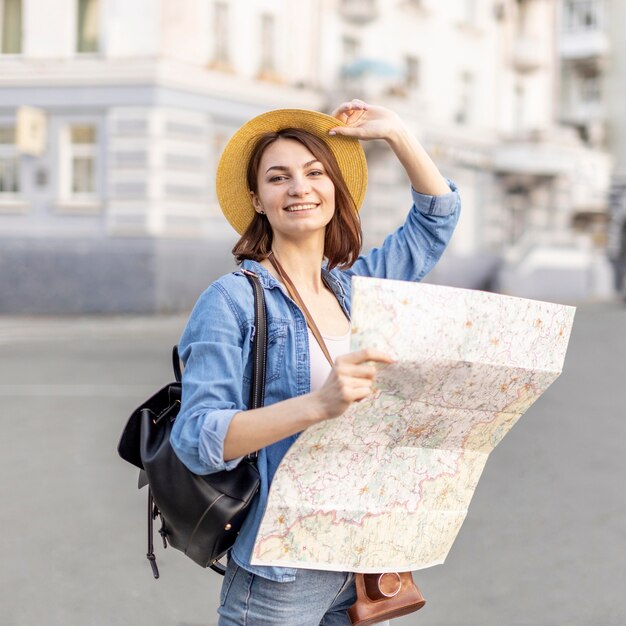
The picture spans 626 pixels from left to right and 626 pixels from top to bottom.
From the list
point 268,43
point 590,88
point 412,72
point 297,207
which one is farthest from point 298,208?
point 590,88

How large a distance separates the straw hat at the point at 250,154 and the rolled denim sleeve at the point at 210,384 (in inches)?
14.2

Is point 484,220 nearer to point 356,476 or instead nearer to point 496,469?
point 496,469

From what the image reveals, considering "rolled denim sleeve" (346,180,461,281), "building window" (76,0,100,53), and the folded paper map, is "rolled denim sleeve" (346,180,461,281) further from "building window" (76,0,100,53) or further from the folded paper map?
"building window" (76,0,100,53)

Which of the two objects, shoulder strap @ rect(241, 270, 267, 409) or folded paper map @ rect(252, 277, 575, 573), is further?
shoulder strap @ rect(241, 270, 267, 409)

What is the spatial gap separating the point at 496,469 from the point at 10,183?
1638cm

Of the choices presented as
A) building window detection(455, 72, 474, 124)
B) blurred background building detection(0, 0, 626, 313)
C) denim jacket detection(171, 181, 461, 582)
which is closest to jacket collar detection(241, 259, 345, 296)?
denim jacket detection(171, 181, 461, 582)

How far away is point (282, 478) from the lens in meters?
1.80

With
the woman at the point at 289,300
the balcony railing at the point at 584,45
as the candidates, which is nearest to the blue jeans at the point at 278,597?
the woman at the point at 289,300

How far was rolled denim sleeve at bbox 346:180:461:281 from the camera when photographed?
2.31m

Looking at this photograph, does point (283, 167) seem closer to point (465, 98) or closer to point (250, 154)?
point (250, 154)

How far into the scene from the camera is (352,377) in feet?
5.35

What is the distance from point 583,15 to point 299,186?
40.3m

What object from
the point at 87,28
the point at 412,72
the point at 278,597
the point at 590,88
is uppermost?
the point at 590,88

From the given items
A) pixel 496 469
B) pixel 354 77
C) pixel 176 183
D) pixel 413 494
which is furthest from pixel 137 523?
pixel 354 77
